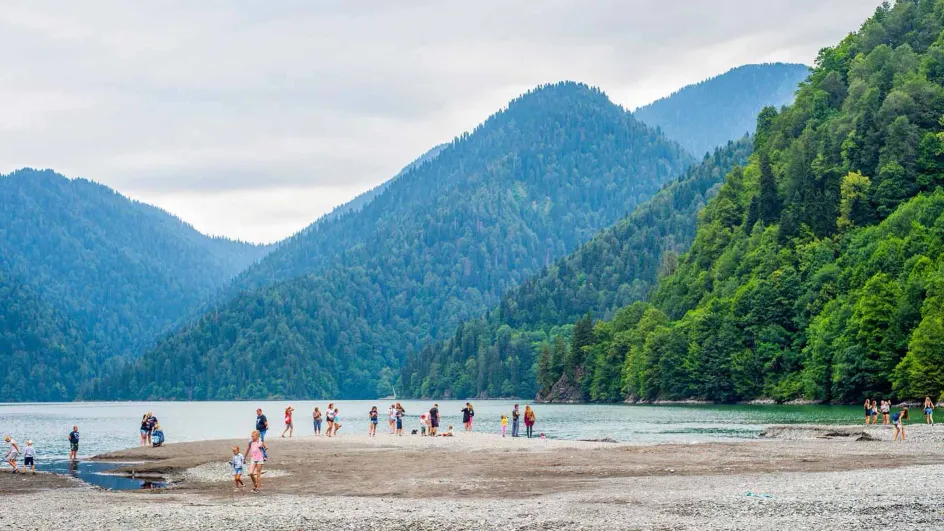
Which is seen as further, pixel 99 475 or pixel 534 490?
pixel 99 475

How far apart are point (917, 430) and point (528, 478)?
39682 mm

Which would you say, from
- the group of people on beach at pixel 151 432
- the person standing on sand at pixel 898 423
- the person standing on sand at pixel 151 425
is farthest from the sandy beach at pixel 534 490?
the person standing on sand at pixel 151 425

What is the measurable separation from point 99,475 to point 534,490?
30211mm

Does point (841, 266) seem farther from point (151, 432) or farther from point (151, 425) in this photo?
point (151, 432)

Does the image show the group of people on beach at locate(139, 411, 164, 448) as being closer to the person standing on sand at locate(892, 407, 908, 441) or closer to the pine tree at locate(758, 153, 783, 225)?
the person standing on sand at locate(892, 407, 908, 441)

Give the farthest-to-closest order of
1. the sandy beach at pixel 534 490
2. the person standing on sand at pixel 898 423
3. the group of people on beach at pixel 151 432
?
1. the group of people on beach at pixel 151 432
2. the person standing on sand at pixel 898 423
3. the sandy beach at pixel 534 490

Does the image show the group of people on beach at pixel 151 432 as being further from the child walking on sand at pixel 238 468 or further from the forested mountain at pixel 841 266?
the forested mountain at pixel 841 266

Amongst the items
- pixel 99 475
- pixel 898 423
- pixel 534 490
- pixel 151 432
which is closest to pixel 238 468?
pixel 534 490

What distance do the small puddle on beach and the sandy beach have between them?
1.39m

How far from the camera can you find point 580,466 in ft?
186

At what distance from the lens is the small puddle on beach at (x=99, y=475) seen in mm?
57656

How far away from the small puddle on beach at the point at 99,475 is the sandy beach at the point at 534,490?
4.56 ft

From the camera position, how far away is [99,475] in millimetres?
65000

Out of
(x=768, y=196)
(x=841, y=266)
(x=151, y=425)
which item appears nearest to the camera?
(x=151, y=425)
